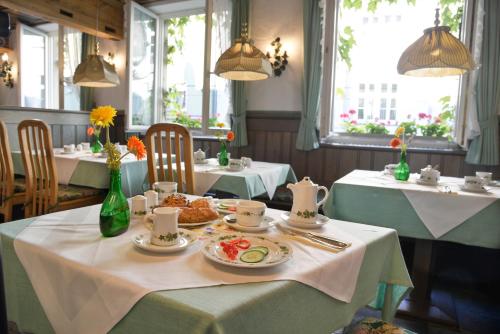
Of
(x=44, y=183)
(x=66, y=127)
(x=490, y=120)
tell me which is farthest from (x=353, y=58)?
(x=66, y=127)

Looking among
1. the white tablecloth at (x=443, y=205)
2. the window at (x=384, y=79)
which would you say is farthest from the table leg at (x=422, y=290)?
the window at (x=384, y=79)

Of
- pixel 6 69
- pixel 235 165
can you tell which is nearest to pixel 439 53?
pixel 235 165

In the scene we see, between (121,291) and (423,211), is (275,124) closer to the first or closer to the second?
(423,211)

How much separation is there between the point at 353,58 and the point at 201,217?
339cm

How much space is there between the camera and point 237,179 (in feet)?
7.89

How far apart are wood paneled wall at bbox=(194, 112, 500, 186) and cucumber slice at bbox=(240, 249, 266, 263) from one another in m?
3.16

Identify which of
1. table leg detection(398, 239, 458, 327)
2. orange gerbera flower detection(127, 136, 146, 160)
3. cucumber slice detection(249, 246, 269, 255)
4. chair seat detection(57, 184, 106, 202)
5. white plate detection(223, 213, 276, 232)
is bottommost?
table leg detection(398, 239, 458, 327)

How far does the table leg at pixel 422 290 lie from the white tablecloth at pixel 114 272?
50.9 inches

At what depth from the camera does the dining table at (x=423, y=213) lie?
72.5 inches

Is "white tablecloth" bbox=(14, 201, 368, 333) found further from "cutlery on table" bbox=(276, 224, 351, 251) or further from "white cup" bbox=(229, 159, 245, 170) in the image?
"white cup" bbox=(229, 159, 245, 170)

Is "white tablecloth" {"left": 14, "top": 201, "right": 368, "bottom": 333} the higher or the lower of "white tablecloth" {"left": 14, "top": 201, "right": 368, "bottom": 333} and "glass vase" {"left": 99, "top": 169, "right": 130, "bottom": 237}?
the lower

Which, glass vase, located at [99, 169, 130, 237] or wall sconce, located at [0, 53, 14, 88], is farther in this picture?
wall sconce, located at [0, 53, 14, 88]

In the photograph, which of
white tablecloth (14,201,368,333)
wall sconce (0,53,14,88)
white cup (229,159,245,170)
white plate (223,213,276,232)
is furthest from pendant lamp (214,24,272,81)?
wall sconce (0,53,14,88)

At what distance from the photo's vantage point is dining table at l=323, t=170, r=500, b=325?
1.84 metres
